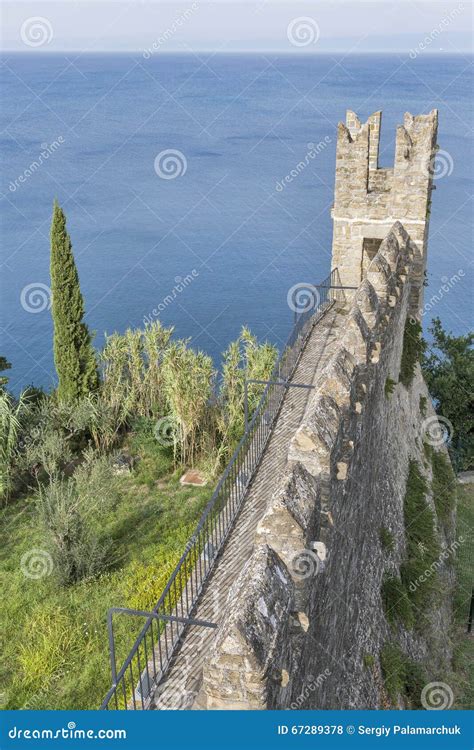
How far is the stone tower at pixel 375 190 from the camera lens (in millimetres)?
14555

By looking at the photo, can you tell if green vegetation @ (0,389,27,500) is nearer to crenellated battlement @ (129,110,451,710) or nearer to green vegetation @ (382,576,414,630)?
crenellated battlement @ (129,110,451,710)

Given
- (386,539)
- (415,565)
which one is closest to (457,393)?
(415,565)

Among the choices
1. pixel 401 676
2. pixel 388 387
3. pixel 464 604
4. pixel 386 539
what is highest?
pixel 388 387

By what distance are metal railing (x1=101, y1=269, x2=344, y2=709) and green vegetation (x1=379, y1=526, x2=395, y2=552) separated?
222cm

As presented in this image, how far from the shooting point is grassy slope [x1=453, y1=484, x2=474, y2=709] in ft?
41.5

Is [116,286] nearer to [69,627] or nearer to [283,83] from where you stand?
[69,627]

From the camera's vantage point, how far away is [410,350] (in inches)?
554

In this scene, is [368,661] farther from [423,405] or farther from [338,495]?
[423,405]

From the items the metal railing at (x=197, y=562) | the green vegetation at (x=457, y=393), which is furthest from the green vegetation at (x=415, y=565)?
the green vegetation at (x=457, y=393)

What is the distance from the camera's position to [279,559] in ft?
17.2

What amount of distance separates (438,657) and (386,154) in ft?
176

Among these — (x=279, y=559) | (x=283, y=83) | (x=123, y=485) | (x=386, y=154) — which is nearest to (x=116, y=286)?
(x=386, y=154)

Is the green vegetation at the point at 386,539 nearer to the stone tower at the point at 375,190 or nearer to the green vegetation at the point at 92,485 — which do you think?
the green vegetation at the point at 92,485

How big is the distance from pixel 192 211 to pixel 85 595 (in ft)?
156
